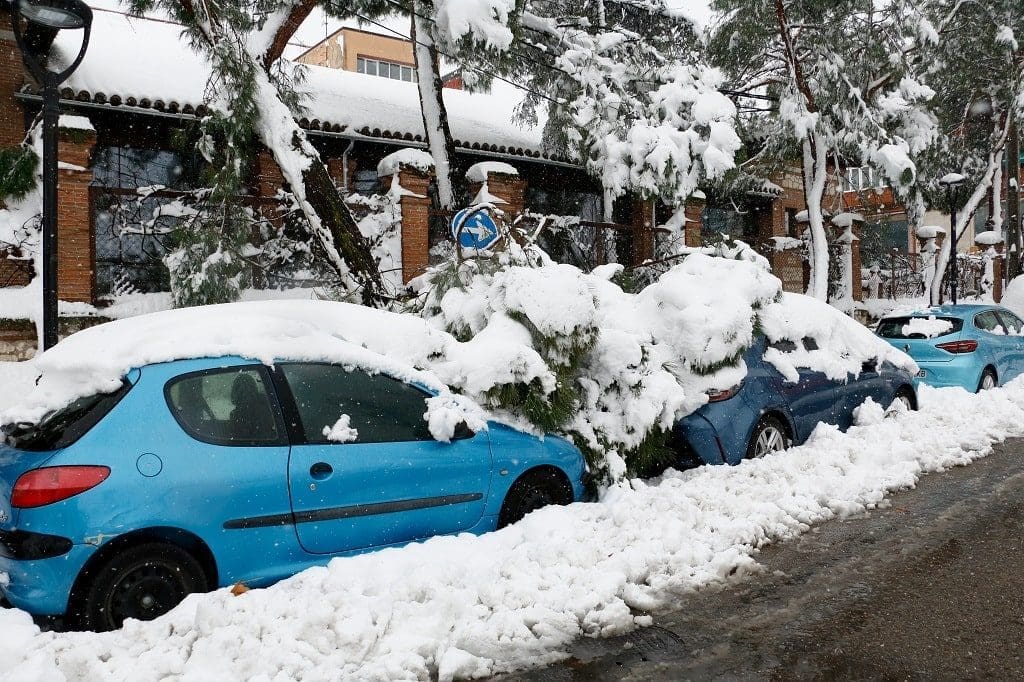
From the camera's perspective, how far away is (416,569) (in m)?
4.04

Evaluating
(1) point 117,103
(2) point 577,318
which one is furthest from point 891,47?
(1) point 117,103

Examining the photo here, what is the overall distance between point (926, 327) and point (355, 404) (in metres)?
9.32

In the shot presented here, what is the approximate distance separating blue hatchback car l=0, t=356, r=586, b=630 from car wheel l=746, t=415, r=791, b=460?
2.70 m

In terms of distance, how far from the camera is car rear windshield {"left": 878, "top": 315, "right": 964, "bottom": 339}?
429 inches

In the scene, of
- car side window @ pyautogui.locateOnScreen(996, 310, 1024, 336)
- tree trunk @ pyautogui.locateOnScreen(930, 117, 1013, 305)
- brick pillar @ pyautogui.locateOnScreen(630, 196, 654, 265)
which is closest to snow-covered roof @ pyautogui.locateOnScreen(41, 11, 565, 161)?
brick pillar @ pyautogui.locateOnScreen(630, 196, 654, 265)

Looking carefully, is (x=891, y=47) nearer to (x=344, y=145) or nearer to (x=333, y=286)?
(x=344, y=145)

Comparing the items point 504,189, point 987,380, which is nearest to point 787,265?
point 504,189

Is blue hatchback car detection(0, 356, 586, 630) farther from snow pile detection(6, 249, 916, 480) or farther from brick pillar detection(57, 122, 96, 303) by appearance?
brick pillar detection(57, 122, 96, 303)

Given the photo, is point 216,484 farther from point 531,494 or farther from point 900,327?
point 900,327

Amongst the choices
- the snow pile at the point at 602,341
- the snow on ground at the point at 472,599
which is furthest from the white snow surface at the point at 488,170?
the snow on ground at the point at 472,599

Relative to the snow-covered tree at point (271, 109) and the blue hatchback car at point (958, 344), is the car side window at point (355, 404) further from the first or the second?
the blue hatchback car at point (958, 344)

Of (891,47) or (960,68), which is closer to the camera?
(891,47)

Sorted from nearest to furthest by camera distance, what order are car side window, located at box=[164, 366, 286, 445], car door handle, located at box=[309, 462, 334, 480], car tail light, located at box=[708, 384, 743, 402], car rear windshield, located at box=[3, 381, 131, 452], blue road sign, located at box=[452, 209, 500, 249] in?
car rear windshield, located at box=[3, 381, 131, 452]
car side window, located at box=[164, 366, 286, 445]
car door handle, located at box=[309, 462, 334, 480]
car tail light, located at box=[708, 384, 743, 402]
blue road sign, located at box=[452, 209, 500, 249]

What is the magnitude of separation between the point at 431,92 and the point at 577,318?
849 cm
